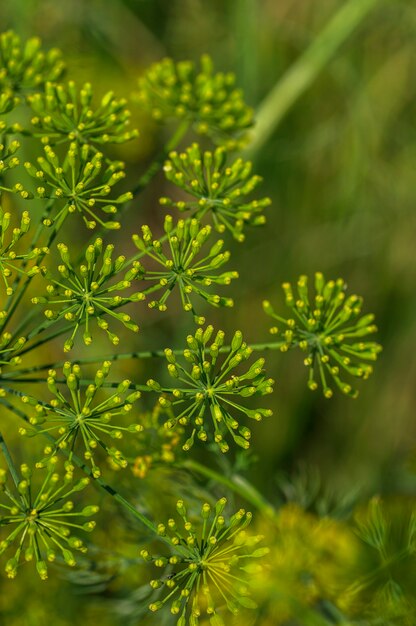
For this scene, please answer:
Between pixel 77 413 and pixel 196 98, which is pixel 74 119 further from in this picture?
pixel 77 413

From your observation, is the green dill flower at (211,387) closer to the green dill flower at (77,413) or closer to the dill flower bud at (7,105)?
the green dill flower at (77,413)

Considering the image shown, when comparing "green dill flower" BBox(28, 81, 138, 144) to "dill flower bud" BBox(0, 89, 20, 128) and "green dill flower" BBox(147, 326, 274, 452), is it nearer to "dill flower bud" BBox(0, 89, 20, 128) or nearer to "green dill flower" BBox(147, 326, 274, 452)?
"dill flower bud" BBox(0, 89, 20, 128)

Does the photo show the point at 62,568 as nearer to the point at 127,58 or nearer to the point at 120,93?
the point at 120,93

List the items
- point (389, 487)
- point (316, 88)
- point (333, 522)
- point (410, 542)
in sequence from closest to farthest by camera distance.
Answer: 1. point (410, 542)
2. point (333, 522)
3. point (389, 487)
4. point (316, 88)

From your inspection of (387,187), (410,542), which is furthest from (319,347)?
(387,187)

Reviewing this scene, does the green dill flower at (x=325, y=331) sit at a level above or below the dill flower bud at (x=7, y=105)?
above

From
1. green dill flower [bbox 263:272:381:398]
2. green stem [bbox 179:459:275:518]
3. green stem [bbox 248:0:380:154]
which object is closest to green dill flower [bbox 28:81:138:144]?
green dill flower [bbox 263:272:381:398]

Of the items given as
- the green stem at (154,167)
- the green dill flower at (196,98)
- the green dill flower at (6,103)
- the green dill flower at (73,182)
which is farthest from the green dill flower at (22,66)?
the green dill flower at (73,182)
